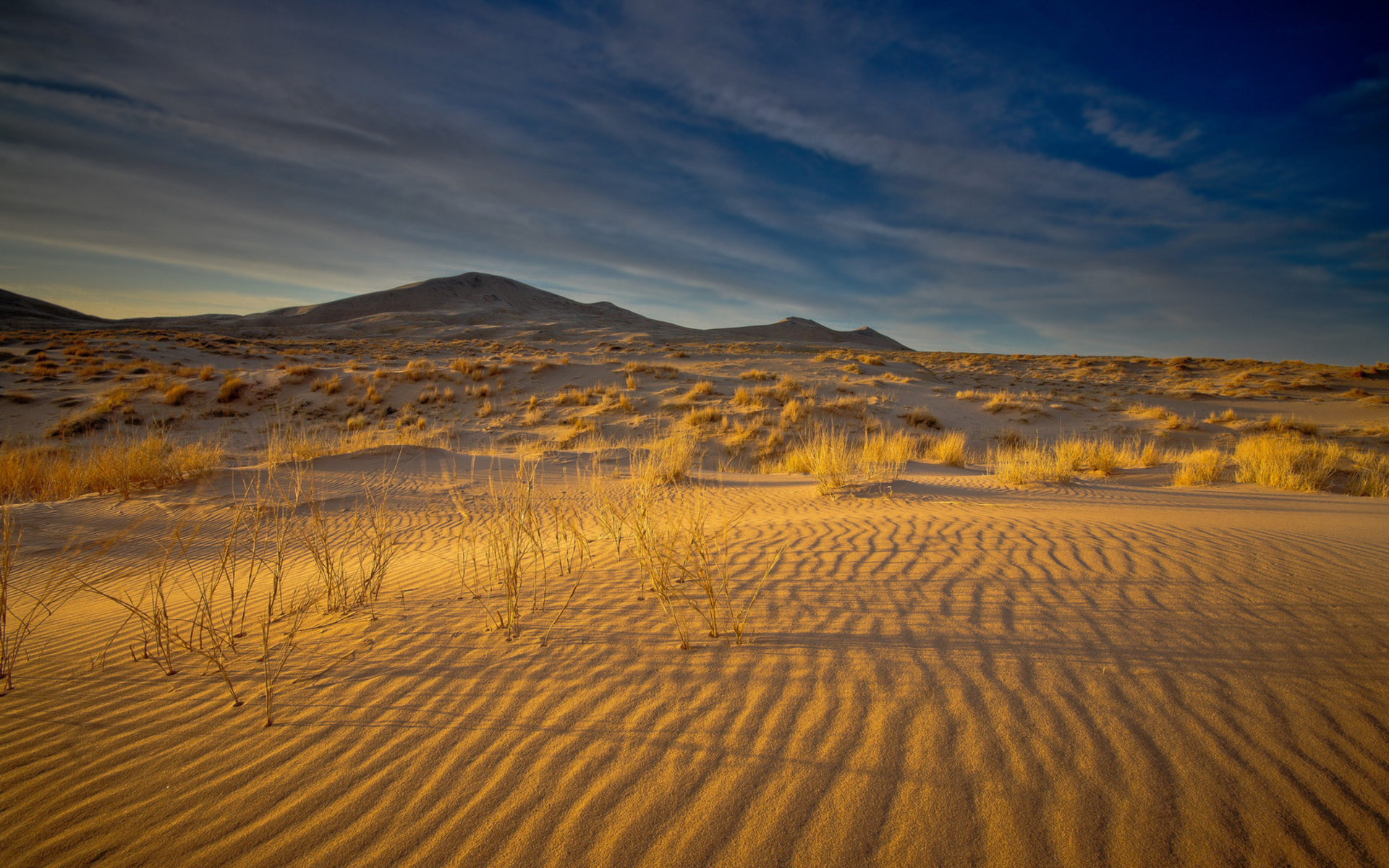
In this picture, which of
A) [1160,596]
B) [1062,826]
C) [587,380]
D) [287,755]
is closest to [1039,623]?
[1160,596]

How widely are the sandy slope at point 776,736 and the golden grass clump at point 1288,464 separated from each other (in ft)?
21.6

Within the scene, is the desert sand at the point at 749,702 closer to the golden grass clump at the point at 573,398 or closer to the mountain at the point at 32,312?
the golden grass clump at the point at 573,398

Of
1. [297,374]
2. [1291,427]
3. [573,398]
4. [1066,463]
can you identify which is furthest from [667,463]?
[297,374]

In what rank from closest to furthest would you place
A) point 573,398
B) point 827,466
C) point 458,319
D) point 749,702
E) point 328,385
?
1. point 749,702
2. point 827,466
3. point 573,398
4. point 328,385
5. point 458,319

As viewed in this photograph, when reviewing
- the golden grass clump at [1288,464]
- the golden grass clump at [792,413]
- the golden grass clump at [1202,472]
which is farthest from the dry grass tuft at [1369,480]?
the golden grass clump at [792,413]

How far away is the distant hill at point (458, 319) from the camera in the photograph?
5844 centimetres

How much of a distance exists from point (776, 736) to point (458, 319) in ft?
252

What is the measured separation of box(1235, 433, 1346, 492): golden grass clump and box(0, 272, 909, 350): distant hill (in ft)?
157

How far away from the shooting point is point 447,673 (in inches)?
98.8

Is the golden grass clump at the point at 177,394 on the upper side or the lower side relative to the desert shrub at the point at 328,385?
lower

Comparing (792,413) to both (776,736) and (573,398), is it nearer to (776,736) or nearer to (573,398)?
(573,398)

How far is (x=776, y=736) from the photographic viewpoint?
2.01 m

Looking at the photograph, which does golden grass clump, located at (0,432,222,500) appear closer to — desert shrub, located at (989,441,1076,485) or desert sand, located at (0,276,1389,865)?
desert sand, located at (0,276,1389,865)

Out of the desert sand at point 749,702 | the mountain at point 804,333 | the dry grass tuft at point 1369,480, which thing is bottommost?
the desert sand at point 749,702
